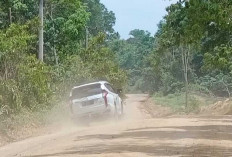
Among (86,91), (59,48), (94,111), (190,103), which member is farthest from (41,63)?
(190,103)

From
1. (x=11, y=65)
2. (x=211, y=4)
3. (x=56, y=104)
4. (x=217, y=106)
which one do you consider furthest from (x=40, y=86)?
(x=217, y=106)

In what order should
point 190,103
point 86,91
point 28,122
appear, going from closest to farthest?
point 28,122, point 86,91, point 190,103

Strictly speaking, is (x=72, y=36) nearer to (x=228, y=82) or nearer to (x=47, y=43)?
(x=47, y=43)

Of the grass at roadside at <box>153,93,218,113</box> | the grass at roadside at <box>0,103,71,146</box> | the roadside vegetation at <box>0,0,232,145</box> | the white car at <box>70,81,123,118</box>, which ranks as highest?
the roadside vegetation at <box>0,0,232,145</box>

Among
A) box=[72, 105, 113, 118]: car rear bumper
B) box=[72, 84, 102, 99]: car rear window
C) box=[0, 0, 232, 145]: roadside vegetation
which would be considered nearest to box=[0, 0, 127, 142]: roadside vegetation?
box=[0, 0, 232, 145]: roadside vegetation

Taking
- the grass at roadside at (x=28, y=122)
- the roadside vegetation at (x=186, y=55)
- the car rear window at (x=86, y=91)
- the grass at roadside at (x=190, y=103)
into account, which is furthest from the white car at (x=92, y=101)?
the grass at roadside at (x=190, y=103)

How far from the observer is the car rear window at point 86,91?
75.6 feet

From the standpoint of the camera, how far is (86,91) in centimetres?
2323

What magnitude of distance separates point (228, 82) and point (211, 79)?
3.89 metres

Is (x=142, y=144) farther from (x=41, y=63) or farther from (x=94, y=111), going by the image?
(x=41, y=63)

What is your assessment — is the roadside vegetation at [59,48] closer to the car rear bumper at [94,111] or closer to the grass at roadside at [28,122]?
the grass at roadside at [28,122]

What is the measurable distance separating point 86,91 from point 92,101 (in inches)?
24.5

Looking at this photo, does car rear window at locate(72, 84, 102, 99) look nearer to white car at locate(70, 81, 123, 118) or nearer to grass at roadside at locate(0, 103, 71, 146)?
white car at locate(70, 81, 123, 118)

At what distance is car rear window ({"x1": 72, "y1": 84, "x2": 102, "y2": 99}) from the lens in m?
23.0
